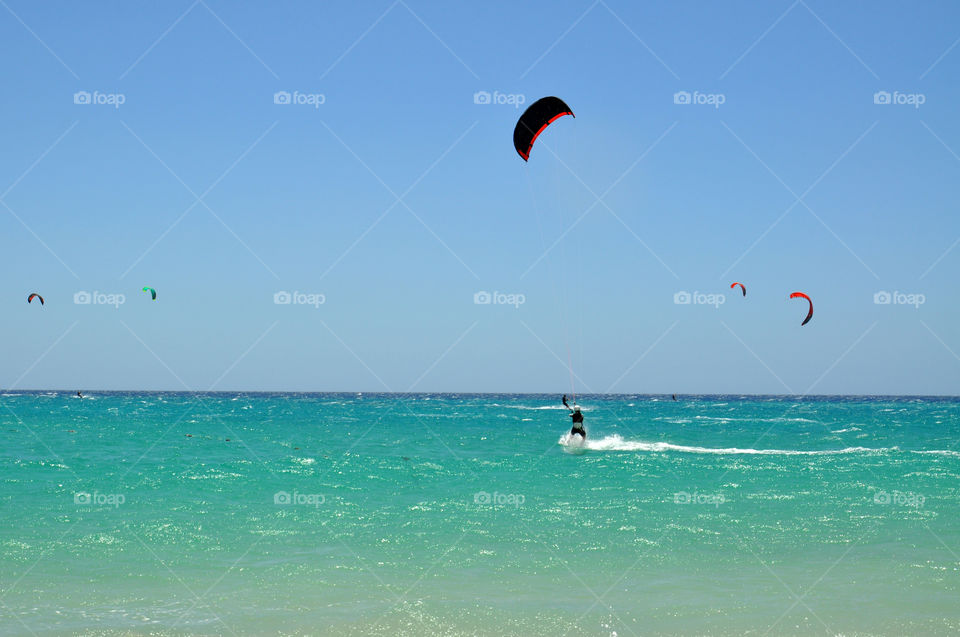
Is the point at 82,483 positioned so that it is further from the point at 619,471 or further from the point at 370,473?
the point at 619,471

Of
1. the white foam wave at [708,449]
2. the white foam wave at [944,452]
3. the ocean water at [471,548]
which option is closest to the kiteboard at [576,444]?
the white foam wave at [708,449]

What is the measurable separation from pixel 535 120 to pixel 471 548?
9922 mm

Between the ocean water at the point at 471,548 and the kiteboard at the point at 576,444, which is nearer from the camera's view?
the ocean water at the point at 471,548

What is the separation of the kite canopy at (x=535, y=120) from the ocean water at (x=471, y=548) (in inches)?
303

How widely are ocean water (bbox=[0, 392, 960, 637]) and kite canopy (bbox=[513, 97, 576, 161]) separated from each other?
25.2 feet

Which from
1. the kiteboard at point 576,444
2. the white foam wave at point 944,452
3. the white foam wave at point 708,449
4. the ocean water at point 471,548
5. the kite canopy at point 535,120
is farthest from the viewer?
the white foam wave at point 708,449

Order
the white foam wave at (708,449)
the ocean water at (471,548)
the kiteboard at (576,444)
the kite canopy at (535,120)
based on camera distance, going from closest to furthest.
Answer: the ocean water at (471,548)
the kite canopy at (535,120)
the kiteboard at (576,444)
the white foam wave at (708,449)

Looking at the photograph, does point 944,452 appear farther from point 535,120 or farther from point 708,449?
point 535,120

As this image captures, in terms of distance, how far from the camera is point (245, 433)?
1406 inches

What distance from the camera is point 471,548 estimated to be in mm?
11141

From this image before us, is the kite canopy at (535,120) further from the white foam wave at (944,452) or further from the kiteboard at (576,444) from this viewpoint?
the white foam wave at (944,452)

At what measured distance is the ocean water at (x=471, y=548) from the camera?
323 inches

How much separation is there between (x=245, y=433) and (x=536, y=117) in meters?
24.2

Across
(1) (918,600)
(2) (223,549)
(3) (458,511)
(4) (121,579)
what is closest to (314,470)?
(3) (458,511)
